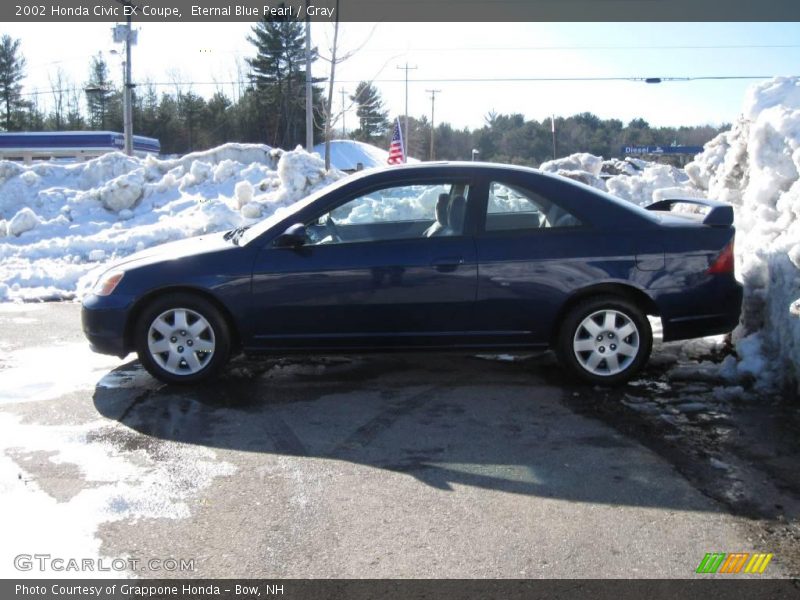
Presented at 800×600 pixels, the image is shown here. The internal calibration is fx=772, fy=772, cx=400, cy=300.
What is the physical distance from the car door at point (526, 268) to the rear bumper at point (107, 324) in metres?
2.57

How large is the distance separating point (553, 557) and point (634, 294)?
2842 mm

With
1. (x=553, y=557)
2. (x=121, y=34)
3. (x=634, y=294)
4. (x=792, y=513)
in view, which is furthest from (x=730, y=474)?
(x=121, y=34)

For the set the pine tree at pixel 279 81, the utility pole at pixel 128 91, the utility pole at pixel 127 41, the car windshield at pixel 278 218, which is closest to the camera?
the car windshield at pixel 278 218

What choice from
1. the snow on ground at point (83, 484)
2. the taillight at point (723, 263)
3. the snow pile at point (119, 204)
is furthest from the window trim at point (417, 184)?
the snow pile at point (119, 204)

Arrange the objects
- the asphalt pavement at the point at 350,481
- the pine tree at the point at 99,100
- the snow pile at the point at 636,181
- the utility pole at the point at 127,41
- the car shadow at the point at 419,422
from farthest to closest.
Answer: the pine tree at the point at 99,100 < the utility pole at the point at 127,41 < the snow pile at the point at 636,181 < the car shadow at the point at 419,422 < the asphalt pavement at the point at 350,481

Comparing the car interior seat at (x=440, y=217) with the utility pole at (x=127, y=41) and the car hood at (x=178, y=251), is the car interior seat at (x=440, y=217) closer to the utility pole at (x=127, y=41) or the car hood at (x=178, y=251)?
the car hood at (x=178, y=251)

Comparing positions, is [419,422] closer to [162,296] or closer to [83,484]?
[83,484]

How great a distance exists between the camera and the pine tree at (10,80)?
5919cm

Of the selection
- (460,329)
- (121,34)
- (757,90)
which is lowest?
(460,329)

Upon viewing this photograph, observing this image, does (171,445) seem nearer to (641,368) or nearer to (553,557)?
(553,557)

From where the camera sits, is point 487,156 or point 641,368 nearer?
point 641,368

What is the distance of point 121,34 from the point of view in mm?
28297

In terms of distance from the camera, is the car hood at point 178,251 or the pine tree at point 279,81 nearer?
the car hood at point 178,251

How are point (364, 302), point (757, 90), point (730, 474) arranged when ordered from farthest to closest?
point (757, 90)
point (364, 302)
point (730, 474)
